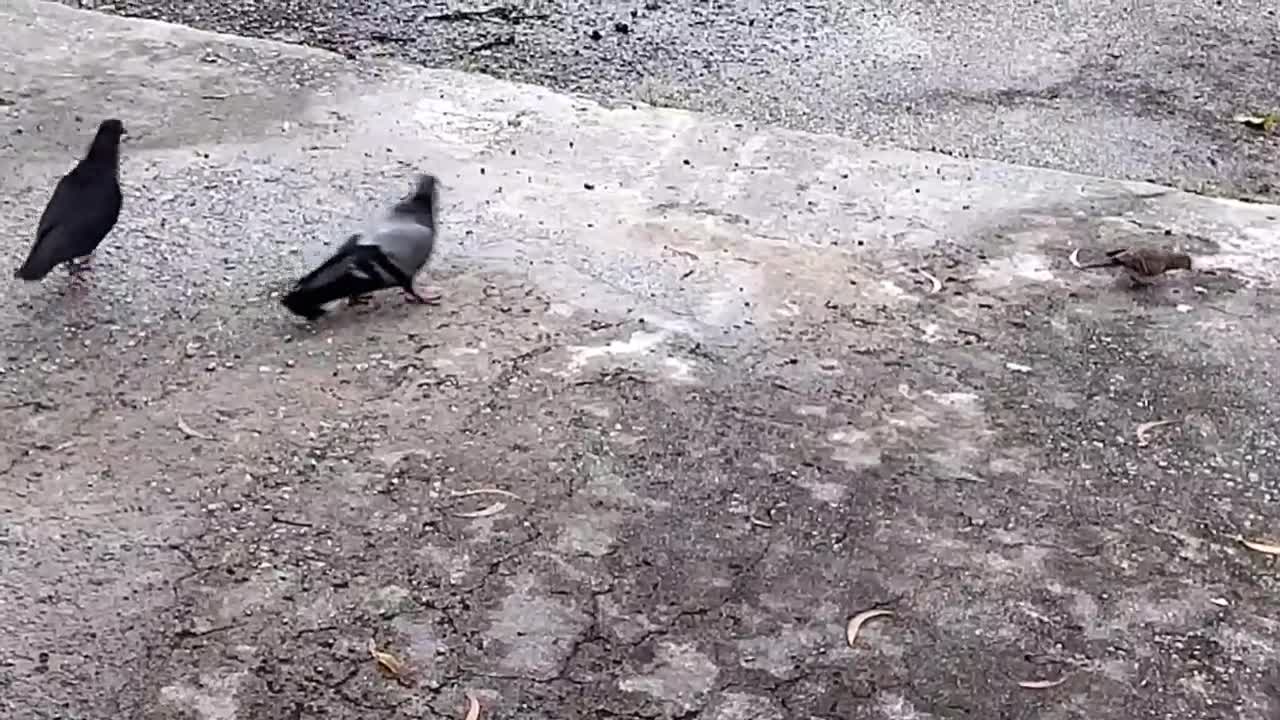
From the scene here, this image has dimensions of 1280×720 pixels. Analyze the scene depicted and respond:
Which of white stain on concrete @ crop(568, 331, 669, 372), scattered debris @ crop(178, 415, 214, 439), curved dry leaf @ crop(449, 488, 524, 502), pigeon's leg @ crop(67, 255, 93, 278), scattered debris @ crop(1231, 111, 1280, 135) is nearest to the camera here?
curved dry leaf @ crop(449, 488, 524, 502)

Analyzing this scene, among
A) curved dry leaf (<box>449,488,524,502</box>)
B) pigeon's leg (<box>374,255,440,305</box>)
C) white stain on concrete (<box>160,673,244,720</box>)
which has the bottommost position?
white stain on concrete (<box>160,673,244,720</box>)

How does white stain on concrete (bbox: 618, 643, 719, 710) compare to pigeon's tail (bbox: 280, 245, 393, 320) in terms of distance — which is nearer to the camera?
white stain on concrete (bbox: 618, 643, 719, 710)

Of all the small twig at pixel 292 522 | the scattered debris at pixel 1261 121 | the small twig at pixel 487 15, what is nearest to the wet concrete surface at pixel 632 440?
the small twig at pixel 292 522

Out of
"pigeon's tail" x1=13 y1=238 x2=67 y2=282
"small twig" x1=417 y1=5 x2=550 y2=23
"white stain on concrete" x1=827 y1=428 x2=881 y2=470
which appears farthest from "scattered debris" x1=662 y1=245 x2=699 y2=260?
"small twig" x1=417 y1=5 x2=550 y2=23

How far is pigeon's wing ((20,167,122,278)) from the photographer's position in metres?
3.44

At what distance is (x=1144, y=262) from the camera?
3762 millimetres

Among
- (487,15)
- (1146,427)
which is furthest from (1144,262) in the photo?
(487,15)

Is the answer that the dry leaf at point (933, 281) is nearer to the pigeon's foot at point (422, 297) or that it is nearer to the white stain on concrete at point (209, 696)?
the pigeon's foot at point (422, 297)

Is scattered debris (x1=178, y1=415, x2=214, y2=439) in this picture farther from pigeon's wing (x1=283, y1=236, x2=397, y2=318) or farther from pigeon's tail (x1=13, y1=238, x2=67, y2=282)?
pigeon's tail (x1=13, y1=238, x2=67, y2=282)

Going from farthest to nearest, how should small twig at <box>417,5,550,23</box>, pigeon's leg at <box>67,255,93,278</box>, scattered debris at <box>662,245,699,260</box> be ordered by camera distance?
small twig at <box>417,5,550,23</box>, scattered debris at <box>662,245,699,260</box>, pigeon's leg at <box>67,255,93,278</box>

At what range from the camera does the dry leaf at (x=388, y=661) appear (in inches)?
97.5

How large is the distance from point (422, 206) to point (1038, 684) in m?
1.80

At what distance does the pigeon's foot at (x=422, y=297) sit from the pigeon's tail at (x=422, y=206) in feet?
0.51

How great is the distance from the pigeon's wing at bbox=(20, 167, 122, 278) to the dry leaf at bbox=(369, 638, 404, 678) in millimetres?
1417
